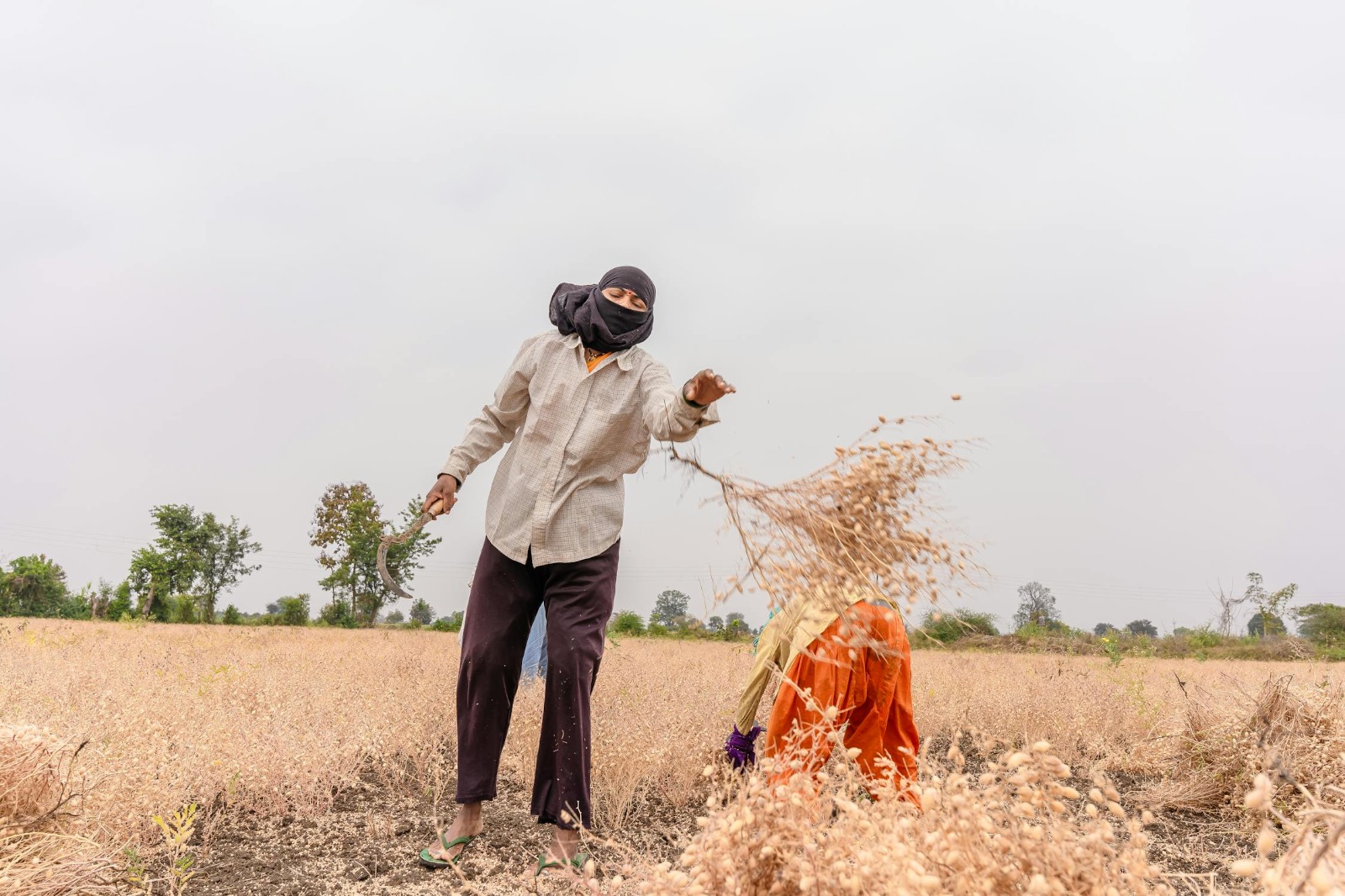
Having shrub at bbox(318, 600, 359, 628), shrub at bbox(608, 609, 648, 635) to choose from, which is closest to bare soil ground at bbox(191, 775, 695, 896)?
Answer: shrub at bbox(608, 609, 648, 635)

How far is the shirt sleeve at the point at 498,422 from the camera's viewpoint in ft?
11.3

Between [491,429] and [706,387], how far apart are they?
1210 mm

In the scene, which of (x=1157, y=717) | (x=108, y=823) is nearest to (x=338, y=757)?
(x=108, y=823)

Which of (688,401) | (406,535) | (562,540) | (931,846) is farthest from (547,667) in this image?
(931,846)

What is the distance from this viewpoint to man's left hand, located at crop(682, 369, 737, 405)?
2680mm

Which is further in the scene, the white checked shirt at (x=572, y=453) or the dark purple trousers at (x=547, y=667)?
the white checked shirt at (x=572, y=453)

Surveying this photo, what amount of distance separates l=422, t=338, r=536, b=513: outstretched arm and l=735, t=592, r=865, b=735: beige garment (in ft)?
4.17

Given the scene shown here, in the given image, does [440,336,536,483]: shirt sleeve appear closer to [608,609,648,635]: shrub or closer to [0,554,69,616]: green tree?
[608,609,648,635]: shrub

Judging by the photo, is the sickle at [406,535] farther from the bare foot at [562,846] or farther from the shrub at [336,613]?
the shrub at [336,613]

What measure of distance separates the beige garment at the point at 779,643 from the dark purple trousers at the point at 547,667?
0.63 meters

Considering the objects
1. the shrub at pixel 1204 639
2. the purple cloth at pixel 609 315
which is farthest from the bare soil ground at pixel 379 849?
the shrub at pixel 1204 639

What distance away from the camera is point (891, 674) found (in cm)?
327

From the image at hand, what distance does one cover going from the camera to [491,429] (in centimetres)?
359

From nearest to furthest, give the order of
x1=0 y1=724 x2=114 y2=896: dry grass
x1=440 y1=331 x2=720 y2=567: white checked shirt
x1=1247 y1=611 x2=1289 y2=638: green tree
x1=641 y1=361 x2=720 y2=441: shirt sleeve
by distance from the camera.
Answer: x1=0 y1=724 x2=114 y2=896: dry grass → x1=641 y1=361 x2=720 y2=441: shirt sleeve → x1=440 y1=331 x2=720 y2=567: white checked shirt → x1=1247 y1=611 x2=1289 y2=638: green tree
